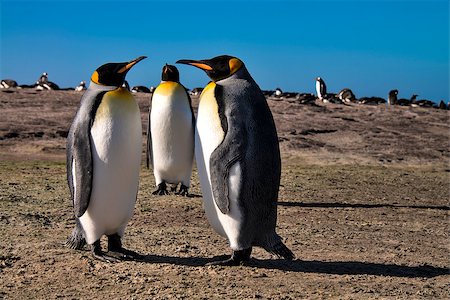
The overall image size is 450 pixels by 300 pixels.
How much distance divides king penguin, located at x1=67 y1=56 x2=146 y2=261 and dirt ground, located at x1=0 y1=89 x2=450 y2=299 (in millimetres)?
370

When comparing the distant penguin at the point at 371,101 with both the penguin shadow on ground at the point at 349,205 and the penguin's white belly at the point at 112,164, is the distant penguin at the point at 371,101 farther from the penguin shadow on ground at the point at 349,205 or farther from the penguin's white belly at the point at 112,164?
the penguin's white belly at the point at 112,164

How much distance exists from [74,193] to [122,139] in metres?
0.62

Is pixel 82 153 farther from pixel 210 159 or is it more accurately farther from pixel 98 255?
pixel 210 159

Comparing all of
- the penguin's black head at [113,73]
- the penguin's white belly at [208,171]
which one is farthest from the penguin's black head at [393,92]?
the penguin's black head at [113,73]

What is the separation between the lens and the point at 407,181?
38.7 feet

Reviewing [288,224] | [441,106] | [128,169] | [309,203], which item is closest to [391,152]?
[309,203]

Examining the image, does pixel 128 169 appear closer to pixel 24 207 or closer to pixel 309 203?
pixel 24 207

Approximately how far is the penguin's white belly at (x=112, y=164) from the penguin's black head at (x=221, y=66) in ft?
2.30

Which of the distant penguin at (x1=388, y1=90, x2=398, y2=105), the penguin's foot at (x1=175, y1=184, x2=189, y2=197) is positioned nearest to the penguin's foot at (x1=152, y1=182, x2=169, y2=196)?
the penguin's foot at (x1=175, y1=184, x2=189, y2=197)

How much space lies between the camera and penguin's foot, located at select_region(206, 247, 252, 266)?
5.33 m

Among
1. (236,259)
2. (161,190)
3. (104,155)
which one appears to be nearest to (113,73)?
(104,155)

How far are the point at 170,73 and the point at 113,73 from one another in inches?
135

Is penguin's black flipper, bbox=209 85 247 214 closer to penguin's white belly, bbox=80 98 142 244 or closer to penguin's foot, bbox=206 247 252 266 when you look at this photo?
penguin's foot, bbox=206 247 252 266

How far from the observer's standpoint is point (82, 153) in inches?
205
